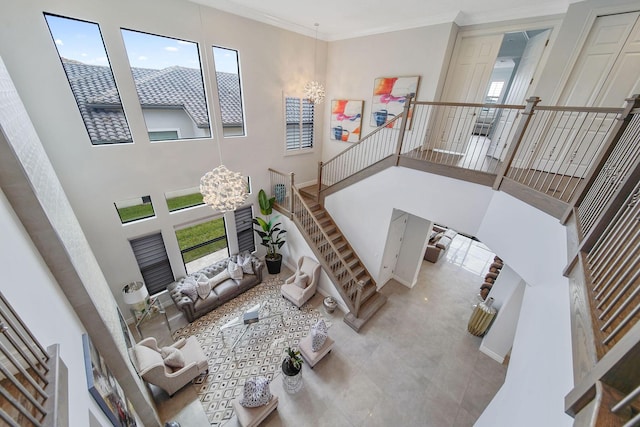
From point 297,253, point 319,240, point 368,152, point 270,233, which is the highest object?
point 368,152

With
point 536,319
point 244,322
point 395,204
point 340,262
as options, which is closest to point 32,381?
point 536,319

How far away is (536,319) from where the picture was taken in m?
2.35

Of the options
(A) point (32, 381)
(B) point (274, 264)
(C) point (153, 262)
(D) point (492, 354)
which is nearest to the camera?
(A) point (32, 381)

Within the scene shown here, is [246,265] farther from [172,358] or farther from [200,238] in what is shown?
[172,358]

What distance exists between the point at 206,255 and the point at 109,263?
2133 millimetres

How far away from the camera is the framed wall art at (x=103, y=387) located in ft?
6.68

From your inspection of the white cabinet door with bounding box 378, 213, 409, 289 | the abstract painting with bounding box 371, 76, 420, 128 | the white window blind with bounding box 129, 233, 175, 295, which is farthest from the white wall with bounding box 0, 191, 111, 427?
the abstract painting with bounding box 371, 76, 420, 128

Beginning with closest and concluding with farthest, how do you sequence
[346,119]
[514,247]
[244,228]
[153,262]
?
[514,247] → [153,262] → [244,228] → [346,119]

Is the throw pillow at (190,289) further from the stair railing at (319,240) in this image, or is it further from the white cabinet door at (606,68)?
the white cabinet door at (606,68)

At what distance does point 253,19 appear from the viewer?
5.64 meters

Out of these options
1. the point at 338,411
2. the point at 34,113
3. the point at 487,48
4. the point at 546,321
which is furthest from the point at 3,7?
the point at 487,48

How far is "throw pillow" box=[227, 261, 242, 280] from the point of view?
6.33 meters

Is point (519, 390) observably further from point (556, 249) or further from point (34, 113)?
point (34, 113)

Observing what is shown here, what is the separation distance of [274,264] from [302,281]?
53.0 inches
